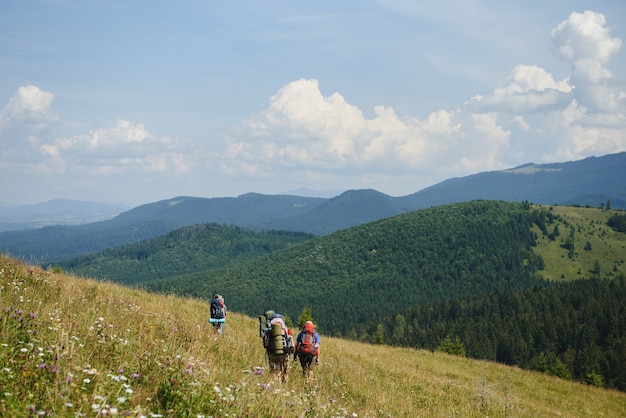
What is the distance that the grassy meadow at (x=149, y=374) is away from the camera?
4121 millimetres

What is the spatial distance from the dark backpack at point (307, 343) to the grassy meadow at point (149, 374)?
2.14 feet

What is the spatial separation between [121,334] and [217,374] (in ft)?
5.96

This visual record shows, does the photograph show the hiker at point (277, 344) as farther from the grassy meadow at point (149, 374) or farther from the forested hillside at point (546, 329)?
the forested hillside at point (546, 329)

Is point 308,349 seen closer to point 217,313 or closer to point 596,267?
point 217,313

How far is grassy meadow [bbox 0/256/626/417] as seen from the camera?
13.5ft

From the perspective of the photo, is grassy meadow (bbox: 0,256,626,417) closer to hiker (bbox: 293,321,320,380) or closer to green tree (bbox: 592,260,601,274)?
hiker (bbox: 293,321,320,380)

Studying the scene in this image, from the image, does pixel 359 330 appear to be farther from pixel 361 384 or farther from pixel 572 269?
pixel 361 384

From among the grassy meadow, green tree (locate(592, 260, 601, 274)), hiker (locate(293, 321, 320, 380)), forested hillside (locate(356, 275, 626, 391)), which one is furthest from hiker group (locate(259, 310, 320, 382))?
green tree (locate(592, 260, 601, 274))

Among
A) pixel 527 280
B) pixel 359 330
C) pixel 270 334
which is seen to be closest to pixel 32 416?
pixel 270 334

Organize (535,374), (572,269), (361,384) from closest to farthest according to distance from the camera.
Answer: (361,384) < (535,374) < (572,269)

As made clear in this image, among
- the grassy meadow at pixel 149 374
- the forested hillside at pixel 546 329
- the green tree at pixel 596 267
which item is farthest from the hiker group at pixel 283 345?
the green tree at pixel 596 267

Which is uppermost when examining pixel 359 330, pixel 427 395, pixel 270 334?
pixel 270 334

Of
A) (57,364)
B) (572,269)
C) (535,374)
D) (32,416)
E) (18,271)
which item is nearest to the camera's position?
(32,416)

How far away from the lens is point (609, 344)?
317 feet
